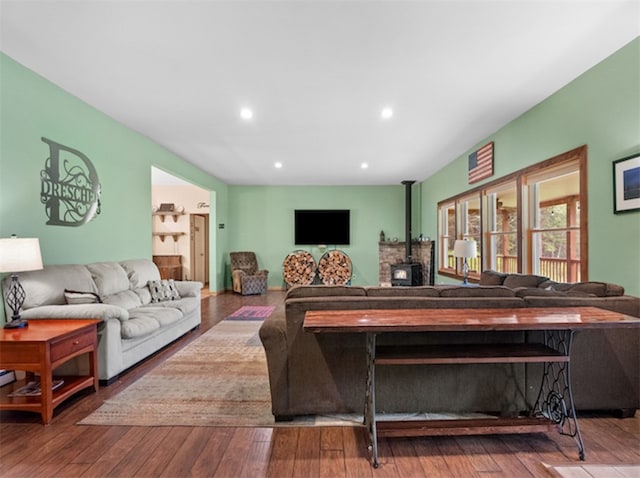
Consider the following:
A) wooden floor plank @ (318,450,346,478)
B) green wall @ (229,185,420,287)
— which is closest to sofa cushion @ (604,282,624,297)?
wooden floor plank @ (318,450,346,478)

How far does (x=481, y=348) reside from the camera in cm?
193

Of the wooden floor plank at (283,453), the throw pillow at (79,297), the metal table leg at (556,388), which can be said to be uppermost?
the throw pillow at (79,297)

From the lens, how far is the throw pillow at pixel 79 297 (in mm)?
2819

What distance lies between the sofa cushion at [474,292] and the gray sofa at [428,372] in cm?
5

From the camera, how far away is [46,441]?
1902 millimetres

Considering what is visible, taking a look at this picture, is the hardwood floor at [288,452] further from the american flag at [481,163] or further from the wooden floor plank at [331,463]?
the american flag at [481,163]

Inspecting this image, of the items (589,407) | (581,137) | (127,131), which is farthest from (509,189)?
(127,131)

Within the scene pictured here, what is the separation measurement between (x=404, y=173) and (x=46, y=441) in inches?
264

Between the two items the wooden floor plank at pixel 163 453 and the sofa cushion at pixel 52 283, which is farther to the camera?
the sofa cushion at pixel 52 283

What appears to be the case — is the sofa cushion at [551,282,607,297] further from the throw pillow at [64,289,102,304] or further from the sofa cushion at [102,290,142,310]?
the sofa cushion at [102,290,142,310]

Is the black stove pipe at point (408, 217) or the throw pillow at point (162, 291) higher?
the black stove pipe at point (408, 217)

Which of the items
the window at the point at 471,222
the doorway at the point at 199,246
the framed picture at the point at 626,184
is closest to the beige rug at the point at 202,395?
the framed picture at the point at 626,184

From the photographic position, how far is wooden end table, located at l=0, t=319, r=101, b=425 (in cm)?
205

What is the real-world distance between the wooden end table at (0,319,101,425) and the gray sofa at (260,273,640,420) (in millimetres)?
1465
